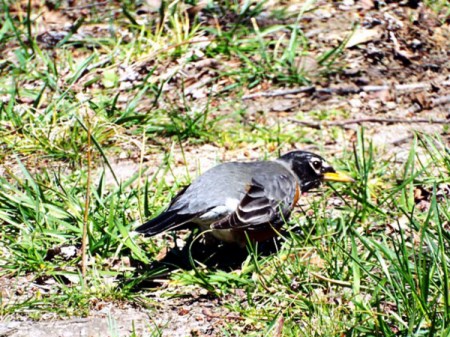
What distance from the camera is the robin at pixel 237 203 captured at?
4676 mm

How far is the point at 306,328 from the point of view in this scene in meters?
3.89

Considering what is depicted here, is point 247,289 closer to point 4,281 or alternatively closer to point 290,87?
point 4,281

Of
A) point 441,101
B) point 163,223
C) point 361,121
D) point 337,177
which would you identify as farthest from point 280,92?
point 163,223

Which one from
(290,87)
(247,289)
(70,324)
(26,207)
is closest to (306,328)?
(247,289)

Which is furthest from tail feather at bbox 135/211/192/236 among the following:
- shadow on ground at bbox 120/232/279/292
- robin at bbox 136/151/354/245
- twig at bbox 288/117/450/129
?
twig at bbox 288/117/450/129

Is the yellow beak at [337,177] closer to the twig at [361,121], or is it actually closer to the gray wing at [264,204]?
the gray wing at [264,204]

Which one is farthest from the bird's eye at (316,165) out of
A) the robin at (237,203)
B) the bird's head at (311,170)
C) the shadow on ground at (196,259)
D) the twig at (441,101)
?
the twig at (441,101)

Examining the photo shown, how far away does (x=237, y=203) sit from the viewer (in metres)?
4.84

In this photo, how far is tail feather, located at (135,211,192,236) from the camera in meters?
4.45

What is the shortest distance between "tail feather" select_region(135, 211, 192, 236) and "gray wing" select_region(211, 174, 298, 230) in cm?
19

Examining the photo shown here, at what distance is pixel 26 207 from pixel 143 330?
4.51ft

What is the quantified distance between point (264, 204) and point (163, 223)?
28.0 inches

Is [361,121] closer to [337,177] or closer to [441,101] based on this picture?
[441,101]

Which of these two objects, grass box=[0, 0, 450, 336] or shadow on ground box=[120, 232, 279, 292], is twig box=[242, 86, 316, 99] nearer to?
grass box=[0, 0, 450, 336]
